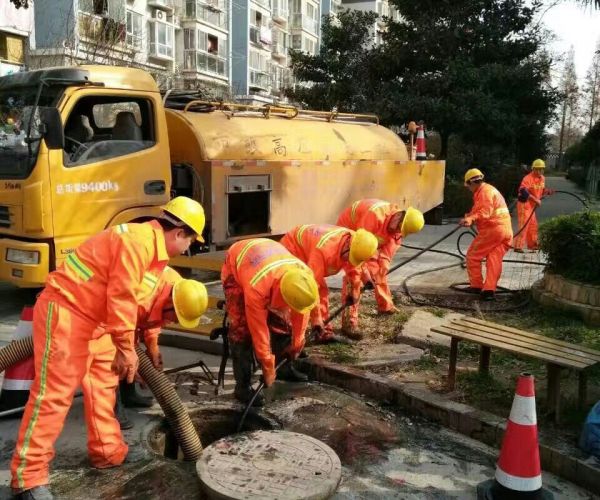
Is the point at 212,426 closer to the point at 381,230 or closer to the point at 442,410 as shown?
the point at 442,410

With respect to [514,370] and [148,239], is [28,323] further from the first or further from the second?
[514,370]

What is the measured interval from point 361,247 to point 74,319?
240 cm

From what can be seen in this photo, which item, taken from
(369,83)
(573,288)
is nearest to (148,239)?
(573,288)

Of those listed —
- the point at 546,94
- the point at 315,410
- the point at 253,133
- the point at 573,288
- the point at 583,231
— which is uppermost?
the point at 546,94

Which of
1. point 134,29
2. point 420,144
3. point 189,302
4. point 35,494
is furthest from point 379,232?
point 134,29

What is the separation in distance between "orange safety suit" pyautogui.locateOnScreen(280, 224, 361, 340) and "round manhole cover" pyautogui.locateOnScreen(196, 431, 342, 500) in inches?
62.7

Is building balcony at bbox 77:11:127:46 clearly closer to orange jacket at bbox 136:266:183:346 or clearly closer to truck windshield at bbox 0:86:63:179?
truck windshield at bbox 0:86:63:179

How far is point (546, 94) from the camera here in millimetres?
17625

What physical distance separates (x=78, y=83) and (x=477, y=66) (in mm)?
13690

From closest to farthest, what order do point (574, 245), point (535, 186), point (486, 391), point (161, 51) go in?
point (486, 391) → point (574, 245) → point (535, 186) → point (161, 51)

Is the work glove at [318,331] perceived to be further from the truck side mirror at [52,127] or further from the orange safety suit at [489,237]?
the truck side mirror at [52,127]

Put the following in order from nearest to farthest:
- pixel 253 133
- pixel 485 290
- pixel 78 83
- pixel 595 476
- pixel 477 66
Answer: pixel 595 476
pixel 78 83
pixel 485 290
pixel 253 133
pixel 477 66

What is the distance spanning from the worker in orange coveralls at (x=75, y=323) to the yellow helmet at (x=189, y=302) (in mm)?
254

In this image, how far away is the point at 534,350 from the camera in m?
4.06
